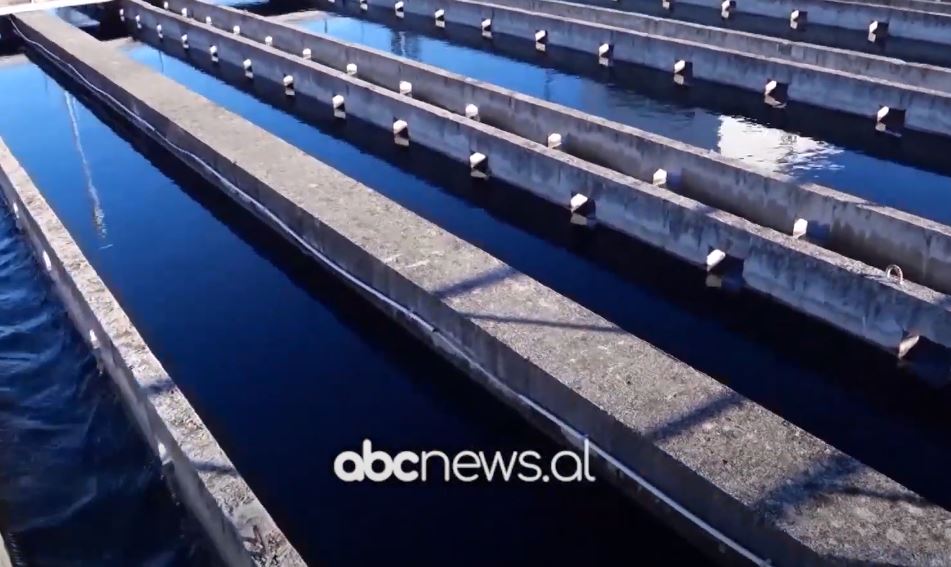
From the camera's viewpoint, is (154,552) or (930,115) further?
(930,115)

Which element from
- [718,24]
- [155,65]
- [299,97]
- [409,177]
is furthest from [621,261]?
[155,65]

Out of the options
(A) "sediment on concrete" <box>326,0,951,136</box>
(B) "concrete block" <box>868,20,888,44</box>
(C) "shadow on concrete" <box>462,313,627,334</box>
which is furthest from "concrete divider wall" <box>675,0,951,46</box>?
(C) "shadow on concrete" <box>462,313,627,334</box>

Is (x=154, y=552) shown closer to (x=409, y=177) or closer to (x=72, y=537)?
(x=72, y=537)

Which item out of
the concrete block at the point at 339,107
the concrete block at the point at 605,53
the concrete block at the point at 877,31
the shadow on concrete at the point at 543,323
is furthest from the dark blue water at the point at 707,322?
the concrete block at the point at 877,31

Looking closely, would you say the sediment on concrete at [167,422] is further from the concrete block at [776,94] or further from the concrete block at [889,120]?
the concrete block at [889,120]

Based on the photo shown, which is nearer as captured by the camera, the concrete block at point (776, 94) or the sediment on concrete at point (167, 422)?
the sediment on concrete at point (167, 422)

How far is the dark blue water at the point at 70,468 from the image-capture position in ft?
24.6

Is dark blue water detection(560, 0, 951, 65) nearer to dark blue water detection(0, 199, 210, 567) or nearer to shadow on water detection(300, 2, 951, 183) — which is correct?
shadow on water detection(300, 2, 951, 183)

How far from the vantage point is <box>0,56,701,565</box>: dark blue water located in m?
7.59

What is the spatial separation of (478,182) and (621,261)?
338 cm

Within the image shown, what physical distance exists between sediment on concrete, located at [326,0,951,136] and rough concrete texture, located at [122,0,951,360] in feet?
21.7

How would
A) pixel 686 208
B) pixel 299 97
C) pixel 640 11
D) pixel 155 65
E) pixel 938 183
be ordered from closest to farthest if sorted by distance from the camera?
1. pixel 686 208
2. pixel 938 183
3. pixel 299 97
4. pixel 155 65
5. pixel 640 11

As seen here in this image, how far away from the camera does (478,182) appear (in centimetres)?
1430

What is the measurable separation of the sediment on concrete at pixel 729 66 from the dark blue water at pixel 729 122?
0.36 metres
